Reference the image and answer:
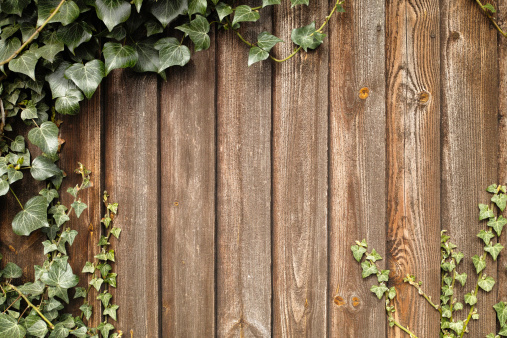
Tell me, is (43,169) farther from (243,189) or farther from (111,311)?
(243,189)

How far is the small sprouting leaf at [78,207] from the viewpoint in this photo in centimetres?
91

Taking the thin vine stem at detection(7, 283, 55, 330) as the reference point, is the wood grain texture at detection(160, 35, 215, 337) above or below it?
above

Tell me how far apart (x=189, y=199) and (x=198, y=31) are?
48 centimetres

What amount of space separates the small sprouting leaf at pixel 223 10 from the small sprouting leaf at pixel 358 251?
753mm

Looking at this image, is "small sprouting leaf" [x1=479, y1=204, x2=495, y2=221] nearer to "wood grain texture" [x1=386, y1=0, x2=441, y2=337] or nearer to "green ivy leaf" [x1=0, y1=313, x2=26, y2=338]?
"wood grain texture" [x1=386, y1=0, x2=441, y2=337]

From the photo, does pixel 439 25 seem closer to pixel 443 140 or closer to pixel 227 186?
pixel 443 140

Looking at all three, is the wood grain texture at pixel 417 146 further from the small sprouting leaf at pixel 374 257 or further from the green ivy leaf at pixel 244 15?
the green ivy leaf at pixel 244 15

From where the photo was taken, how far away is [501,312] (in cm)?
91

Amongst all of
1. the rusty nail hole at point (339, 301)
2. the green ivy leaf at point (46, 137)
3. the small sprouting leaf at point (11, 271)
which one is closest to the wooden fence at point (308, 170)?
the rusty nail hole at point (339, 301)

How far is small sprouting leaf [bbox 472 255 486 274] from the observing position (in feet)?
2.96

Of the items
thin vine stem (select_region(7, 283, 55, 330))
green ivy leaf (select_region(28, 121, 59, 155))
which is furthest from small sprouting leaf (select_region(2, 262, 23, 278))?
green ivy leaf (select_region(28, 121, 59, 155))

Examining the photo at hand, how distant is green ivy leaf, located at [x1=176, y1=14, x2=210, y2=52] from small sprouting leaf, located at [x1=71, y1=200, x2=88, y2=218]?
0.56 metres

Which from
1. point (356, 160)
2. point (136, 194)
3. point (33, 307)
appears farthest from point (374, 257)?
point (33, 307)

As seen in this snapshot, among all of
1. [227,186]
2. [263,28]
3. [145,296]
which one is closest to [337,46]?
[263,28]
